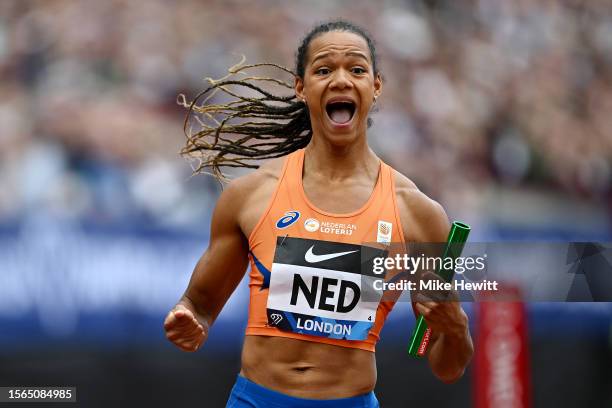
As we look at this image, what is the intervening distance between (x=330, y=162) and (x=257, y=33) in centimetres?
408

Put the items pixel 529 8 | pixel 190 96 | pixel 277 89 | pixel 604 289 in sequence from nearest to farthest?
pixel 604 289
pixel 190 96
pixel 277 89
pixel 529 8

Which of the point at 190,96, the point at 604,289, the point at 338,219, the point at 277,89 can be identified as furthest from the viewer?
the point at 277,89

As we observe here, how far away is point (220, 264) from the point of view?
375 centimetres

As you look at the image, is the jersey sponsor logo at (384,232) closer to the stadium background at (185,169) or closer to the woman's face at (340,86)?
the woman's face at (340,86)

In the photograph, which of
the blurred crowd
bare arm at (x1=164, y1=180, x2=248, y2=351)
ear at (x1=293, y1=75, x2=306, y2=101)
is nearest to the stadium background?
the blurred crowd

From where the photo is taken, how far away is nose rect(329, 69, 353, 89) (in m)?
3.64

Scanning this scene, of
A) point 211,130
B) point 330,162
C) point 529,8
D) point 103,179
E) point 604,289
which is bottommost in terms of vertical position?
point 604,289

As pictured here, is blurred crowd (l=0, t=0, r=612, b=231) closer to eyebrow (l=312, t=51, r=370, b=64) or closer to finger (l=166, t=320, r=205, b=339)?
eyebrow (l=312, t=51, r=370, b=64)

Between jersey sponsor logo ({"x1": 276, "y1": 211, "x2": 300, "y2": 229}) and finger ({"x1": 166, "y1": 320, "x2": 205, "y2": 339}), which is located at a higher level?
jersey sponsor logo ({"x1": 276, "y1": 211, "x2": 300, "y2": 229})

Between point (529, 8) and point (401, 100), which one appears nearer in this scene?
point (401, 100)

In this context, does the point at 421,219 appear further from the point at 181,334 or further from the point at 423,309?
the point at 181,334

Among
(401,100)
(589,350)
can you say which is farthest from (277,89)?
(589,350)

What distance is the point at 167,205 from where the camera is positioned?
6.71 meters

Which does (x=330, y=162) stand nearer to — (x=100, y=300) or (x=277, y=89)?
(x=100, y=300)
